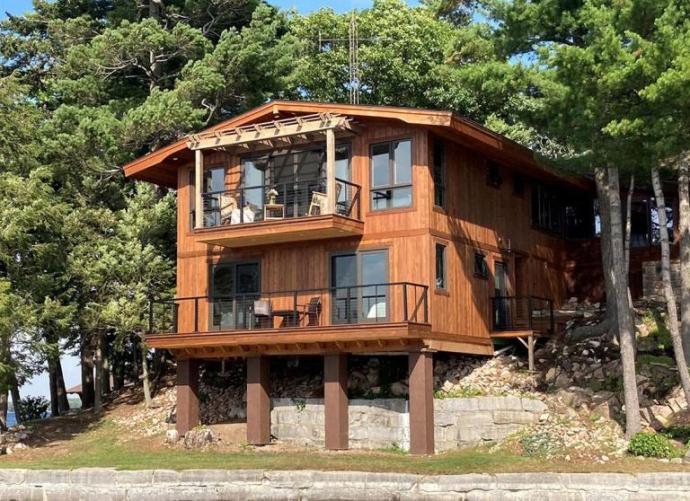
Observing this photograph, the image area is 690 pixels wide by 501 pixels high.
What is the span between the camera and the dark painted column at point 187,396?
93.3 feet

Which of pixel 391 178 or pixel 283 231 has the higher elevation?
pixel 391 178

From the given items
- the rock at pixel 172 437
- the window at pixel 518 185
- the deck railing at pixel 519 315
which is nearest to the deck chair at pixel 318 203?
the deck railing at pixel 519 315

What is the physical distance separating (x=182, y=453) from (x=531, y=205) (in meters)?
13.9

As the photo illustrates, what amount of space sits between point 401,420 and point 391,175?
21.4 ft

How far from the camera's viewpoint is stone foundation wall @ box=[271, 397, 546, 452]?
24.4m

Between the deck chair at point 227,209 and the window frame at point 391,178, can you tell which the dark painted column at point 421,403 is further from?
the deck chair at point 227,209

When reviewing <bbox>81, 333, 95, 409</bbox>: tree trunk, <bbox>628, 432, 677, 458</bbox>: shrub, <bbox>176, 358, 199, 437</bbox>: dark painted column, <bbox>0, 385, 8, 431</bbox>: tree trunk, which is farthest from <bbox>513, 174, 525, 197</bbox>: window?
<bbox>0, 385, 8, 431</bbox>: tree trunk

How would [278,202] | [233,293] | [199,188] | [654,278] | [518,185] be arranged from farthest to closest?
[654,278] → [518,185] → [233,293] → [199,188] → [278,202]

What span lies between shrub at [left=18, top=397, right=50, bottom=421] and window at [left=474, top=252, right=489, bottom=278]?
65.3 feet

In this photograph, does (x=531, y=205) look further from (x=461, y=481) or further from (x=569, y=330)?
(x=461, y=481)

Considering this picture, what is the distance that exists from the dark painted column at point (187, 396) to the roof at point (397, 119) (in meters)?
6.31

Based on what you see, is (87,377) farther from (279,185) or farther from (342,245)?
(342,245)

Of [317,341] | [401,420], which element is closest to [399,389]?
[401,420]

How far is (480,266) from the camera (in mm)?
28297
